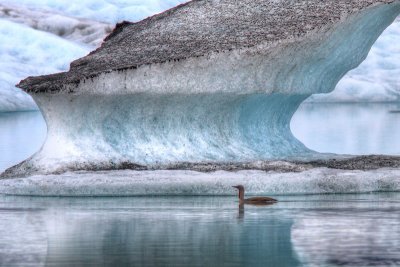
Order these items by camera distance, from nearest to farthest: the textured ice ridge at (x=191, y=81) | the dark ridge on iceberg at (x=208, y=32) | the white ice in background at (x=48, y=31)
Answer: the textured ice ridge at (x=191, y=81) → the dark ridge on iceberg at (x=208, y=32) → the white ice in background at (x=48, y=31)

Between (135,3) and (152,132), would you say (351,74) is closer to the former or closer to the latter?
(135,3)

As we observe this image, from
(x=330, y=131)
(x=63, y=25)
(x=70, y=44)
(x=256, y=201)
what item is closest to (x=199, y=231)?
(x=256, y=201)

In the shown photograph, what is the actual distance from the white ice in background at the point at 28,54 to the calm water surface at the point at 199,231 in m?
34.7

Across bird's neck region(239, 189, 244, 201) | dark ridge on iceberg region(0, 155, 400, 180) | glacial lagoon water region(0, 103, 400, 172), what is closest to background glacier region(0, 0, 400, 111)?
glacial lagoon water region(0, 103, 400, 172)

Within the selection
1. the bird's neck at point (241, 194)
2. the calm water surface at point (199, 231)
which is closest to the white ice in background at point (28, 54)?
the calm water surface at point (199, 231)

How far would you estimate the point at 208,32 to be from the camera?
17531mm

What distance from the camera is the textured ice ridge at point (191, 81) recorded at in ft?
54.3

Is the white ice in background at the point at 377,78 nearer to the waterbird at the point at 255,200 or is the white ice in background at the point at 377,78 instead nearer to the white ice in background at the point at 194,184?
the white ice in background at the point at 194,184

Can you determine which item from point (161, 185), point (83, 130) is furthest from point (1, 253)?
point (83, 130)

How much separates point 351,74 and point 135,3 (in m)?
11.4

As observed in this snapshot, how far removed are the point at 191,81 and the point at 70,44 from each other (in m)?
37.1

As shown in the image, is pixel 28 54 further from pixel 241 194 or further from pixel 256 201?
pixel 256 201

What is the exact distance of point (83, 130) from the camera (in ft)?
55.3

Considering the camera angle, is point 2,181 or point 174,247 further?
point 2,181
